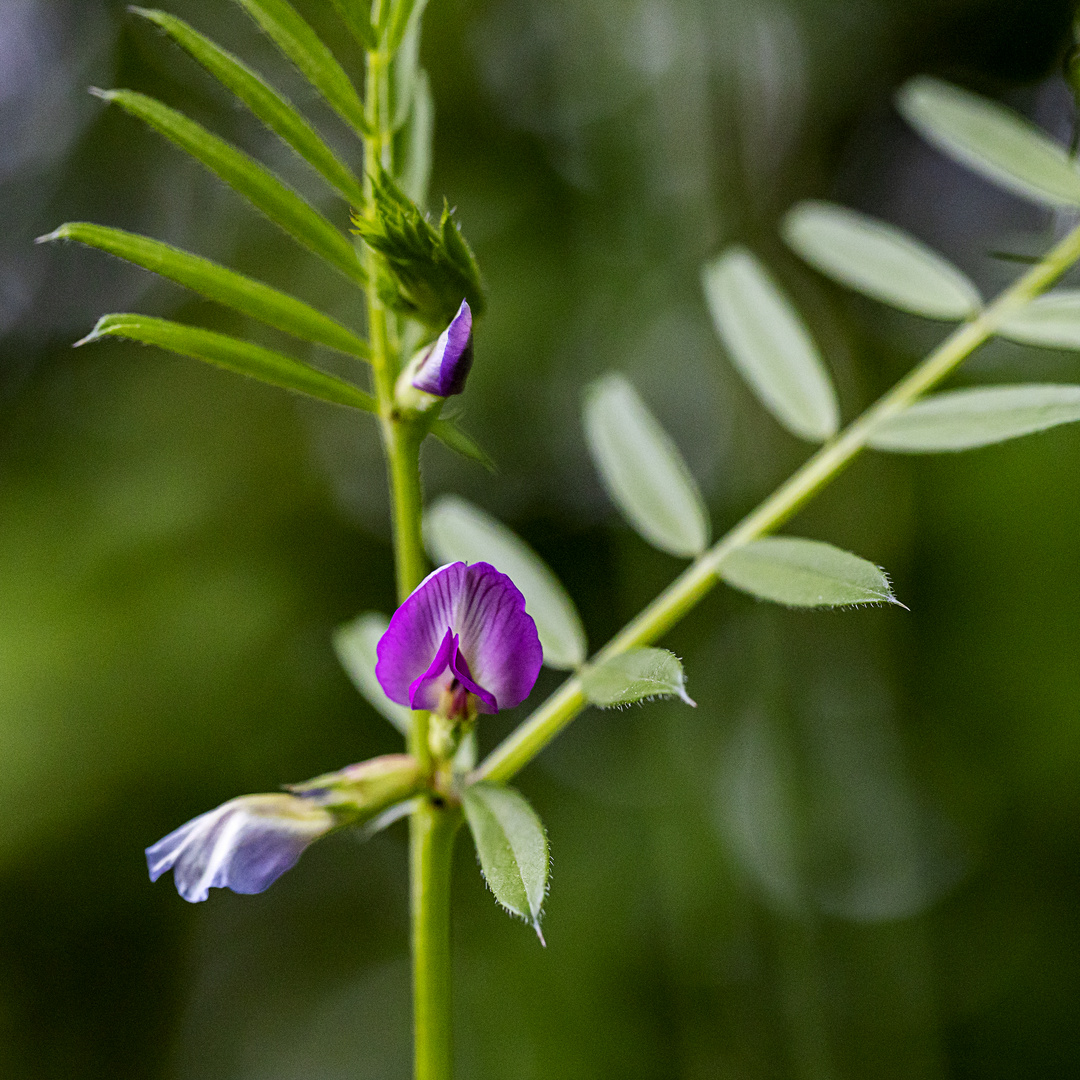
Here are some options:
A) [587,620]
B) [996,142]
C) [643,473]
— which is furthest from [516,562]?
[587,620]

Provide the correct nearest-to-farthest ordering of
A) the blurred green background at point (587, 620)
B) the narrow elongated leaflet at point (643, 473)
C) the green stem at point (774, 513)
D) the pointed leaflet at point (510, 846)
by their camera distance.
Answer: the pointed leaflet at point (510, 846) → the green stem at point (774, 513) → the narrow elongated leaflet at point (643, 473) → the blurred green background at point (587, 620)

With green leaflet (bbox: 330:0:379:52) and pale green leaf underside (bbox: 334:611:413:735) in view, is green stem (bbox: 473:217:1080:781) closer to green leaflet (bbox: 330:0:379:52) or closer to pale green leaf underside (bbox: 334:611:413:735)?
pale green leaf underside (bbox: 334:611:413:735)

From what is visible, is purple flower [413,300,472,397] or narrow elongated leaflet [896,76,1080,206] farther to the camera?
narrow elongated leaflet [896,76,1080,206]

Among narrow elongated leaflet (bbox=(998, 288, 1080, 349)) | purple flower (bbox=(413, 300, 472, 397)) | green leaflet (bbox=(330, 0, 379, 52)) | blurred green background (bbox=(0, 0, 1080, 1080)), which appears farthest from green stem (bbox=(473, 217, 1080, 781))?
blurred green background (bbox=(0, 0, 1080, 1080))

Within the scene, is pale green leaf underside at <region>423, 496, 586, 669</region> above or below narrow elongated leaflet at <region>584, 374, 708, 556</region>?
below

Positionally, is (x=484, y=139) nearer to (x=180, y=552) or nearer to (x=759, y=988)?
(x=180, y=552)

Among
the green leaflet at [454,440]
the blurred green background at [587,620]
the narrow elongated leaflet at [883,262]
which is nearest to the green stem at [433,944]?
the green leaflet at [454,440]

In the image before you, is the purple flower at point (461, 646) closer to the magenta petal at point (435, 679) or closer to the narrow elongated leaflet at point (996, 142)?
the magenta petal at point (435, 679)
